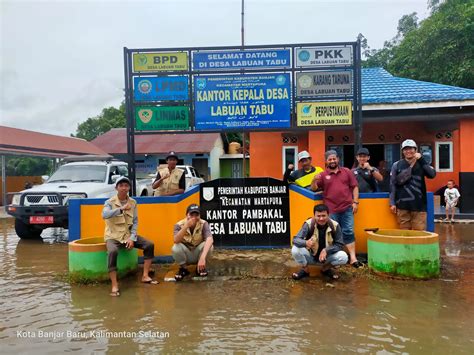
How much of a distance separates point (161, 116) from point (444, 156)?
1048 cm

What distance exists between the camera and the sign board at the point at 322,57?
792 centimetres

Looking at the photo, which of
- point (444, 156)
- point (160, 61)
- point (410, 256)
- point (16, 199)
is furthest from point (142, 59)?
point (444, 156)

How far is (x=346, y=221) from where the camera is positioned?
19.8 ft

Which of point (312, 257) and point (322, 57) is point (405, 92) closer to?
point (322, 57)

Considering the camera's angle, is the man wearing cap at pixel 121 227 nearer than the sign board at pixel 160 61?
Yes

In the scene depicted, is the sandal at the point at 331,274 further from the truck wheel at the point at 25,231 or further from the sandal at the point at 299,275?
the truck wheel at the point at 25,231

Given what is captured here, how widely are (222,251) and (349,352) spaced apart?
13.0ft

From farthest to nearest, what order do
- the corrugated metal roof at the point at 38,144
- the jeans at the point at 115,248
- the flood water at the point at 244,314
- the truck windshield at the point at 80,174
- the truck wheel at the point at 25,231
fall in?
the corrugated metal roof at the point at 38,144
the truck windshield at the point at 80,174
the truck wheel at the point at 25,231
the jeans at the point at 115,248
the flood water at the point at 244,314

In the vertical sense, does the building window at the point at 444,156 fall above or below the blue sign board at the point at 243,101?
below

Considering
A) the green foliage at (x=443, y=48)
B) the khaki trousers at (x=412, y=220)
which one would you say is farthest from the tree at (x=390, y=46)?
the khaki trousers at (x=412, y=220)

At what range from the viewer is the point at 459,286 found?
16.9 feet

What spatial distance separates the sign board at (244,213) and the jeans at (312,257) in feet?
5.66

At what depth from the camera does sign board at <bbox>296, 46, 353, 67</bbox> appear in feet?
26.0

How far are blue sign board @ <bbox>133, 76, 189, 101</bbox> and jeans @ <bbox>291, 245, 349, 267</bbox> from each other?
4.11 metres
